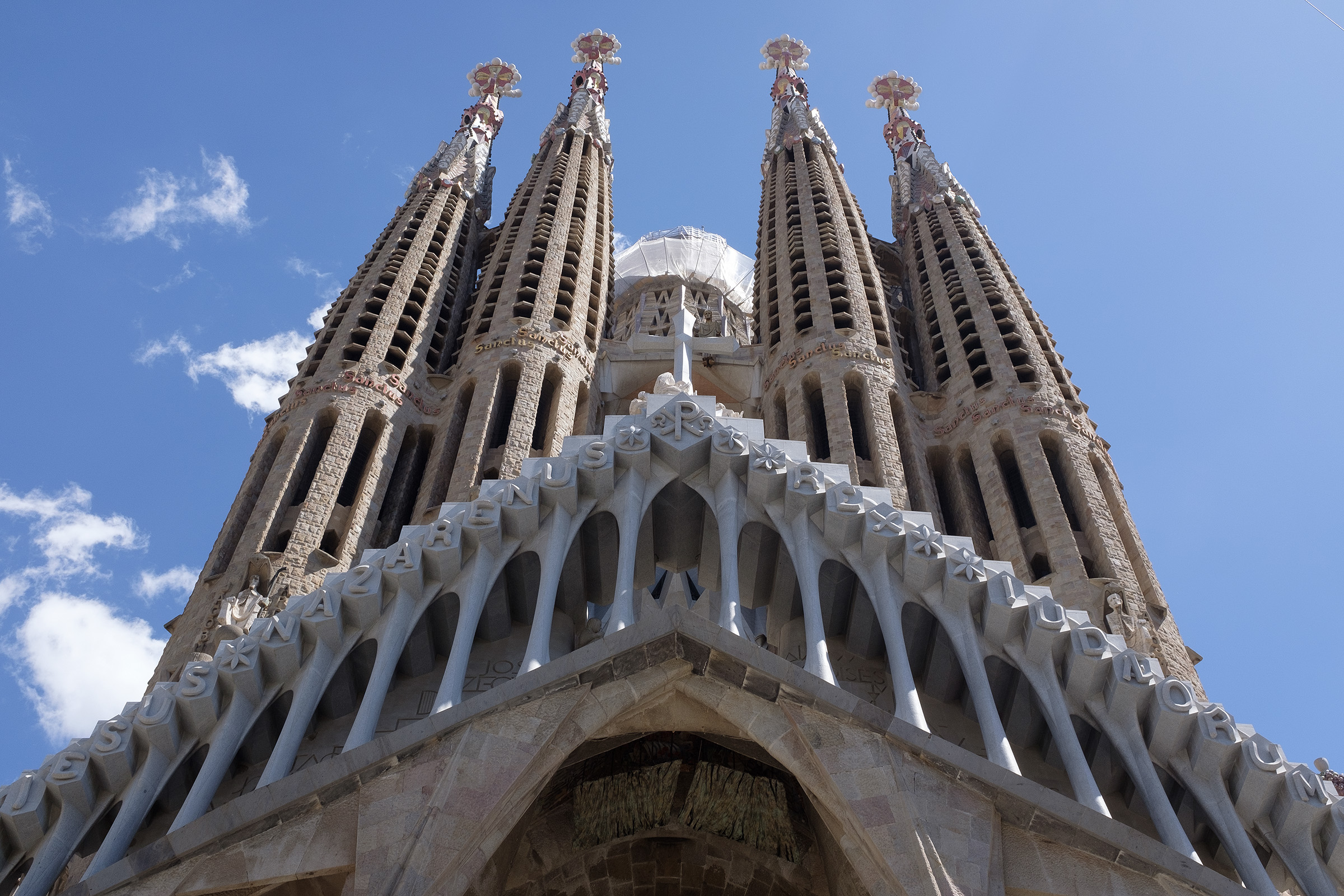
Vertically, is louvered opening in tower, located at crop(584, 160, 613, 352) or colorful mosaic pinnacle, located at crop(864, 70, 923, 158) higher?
colorful mosaic pinnacle, located at crop(864, 70, 923, 158)

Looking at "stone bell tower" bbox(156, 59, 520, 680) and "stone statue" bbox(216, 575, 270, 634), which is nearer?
"stone statue" bbox(216, 575, 270, 634)

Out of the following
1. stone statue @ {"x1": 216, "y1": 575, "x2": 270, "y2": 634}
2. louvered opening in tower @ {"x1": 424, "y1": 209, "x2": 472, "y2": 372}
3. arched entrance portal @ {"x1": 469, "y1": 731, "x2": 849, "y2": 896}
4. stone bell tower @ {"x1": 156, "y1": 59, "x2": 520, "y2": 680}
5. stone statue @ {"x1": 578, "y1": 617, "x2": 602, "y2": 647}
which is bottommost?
arched entrance portal @ {"x1": 469, "y1": 731, "x2": 849, "y2": 896}

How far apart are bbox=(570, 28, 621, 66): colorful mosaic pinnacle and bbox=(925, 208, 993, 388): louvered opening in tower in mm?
14503

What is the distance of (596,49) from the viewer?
44.5 meters

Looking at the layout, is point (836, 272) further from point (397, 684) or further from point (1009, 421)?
point (397, 684)

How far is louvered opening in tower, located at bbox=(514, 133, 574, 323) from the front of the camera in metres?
28.6

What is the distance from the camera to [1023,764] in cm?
1292

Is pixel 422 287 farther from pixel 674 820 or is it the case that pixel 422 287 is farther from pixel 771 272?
pixel 674 820

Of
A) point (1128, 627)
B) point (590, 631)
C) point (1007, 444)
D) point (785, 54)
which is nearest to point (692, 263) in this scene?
point (785, 54)

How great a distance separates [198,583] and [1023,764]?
12962 millimetres

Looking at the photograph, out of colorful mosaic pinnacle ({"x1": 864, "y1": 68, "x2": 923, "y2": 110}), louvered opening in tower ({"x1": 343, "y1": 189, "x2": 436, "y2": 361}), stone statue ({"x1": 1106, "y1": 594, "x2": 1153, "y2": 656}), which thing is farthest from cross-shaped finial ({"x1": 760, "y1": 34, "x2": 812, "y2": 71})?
stone statue ({"x1": 1106, "y1": 594, "x2": 1153, "y2": 656})

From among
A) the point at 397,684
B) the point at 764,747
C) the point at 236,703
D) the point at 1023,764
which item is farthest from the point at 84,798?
the point at 1023,764

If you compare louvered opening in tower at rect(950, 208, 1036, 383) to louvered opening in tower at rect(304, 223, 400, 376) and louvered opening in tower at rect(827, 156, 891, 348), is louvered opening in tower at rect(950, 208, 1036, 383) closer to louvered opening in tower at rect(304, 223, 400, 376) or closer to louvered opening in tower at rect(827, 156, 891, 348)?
louvered opening in tower at rect(827, 156, 891, 348)

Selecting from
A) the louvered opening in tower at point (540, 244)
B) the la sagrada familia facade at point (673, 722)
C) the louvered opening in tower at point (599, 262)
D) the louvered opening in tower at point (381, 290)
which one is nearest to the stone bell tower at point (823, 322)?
the louvered opening in tower at point (599, 262)
